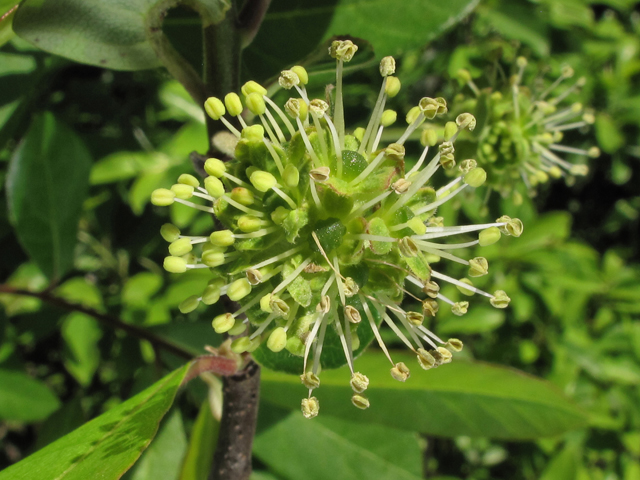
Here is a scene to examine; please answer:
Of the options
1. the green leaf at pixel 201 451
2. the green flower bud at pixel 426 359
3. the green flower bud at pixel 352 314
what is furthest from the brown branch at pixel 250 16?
the green leaf at pixel 201 451

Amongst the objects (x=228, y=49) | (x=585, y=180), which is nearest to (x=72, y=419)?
(x=228, y=49)

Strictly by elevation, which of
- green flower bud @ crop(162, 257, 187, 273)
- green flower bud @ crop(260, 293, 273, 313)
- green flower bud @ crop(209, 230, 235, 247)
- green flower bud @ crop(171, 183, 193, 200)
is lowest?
green flower bud @ crop(260, 293, 273, 313)

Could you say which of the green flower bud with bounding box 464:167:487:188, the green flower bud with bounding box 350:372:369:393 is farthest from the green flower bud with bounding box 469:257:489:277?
the green flower bud with bounding box 350:372:369:393

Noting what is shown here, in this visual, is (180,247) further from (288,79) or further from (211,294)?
(288,79)

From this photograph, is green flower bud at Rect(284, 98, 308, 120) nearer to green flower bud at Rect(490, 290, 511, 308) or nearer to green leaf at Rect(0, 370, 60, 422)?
green flower bud at Rect(490, 290, 511, 308)

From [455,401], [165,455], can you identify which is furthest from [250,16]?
[165,455]

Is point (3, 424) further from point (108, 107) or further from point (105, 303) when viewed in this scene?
point (108, 107)
